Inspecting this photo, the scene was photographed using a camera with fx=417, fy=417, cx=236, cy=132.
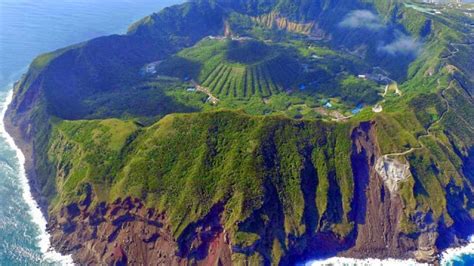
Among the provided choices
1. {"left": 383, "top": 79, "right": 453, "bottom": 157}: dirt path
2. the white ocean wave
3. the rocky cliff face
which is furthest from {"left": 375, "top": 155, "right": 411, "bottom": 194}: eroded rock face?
the white ocean wave

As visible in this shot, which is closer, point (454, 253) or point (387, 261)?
point (387, 261)

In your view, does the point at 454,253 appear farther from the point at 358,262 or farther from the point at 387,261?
the point at 358,262

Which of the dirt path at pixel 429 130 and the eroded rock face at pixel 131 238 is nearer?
the eroded rock face at pixel 131 238

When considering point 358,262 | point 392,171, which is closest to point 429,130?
point 392,171

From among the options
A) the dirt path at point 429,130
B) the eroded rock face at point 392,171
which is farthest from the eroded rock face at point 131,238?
the dirt path at point 429,130

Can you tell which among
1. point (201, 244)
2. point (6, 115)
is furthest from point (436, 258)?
point (6, 115)

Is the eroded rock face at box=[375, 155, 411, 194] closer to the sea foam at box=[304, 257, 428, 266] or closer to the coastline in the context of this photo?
the sea foam at box=[304, 257, 428, 266]

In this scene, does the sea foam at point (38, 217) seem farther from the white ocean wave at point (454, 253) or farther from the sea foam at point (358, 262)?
the white ocean wave at point (454, 253)

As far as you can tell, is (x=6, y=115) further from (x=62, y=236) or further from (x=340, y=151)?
(x=340, y=151)
